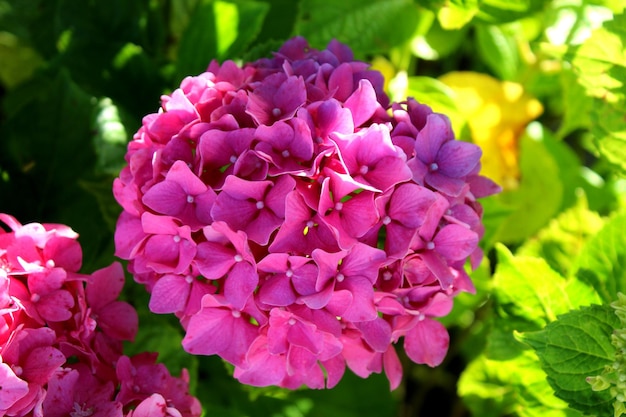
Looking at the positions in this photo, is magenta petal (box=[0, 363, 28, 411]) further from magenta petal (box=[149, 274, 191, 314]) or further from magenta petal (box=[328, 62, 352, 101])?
magenta petal (box=[328, 62, 352, 101])

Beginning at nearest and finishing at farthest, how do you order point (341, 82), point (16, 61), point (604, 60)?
point (341, 82) < point (604, 60) < point (16, 61)

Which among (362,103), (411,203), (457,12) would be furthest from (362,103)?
(457,12)

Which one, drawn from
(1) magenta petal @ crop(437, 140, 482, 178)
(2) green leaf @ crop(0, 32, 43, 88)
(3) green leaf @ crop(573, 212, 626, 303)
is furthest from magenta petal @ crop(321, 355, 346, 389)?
(2) green leaf @ crop(0, 32, 43, 88)

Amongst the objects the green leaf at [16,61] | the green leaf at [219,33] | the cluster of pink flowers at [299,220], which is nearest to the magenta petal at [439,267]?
the cluster of pink flowers at [299,220]

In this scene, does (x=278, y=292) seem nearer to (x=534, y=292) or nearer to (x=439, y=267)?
(x=439, y=267)

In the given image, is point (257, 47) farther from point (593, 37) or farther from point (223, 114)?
point (593, 37)

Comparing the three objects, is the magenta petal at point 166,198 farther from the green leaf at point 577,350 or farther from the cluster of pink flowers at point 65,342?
the green leaf at point 577,350
